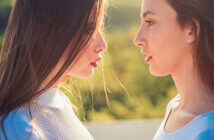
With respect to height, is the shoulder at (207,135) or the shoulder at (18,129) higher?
the shoulder at (18,129)

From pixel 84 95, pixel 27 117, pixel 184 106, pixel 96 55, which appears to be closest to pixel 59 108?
pixel 27 117

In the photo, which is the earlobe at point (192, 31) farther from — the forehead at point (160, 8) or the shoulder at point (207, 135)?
the shoulder at point (207, 135)

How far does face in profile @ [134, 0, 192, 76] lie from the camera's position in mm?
1842

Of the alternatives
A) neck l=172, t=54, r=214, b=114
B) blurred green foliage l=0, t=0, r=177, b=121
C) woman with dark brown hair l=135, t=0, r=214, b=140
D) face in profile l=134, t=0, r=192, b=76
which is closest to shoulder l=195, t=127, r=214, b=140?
woman with dark brown hair l=135, t=0, r=214, b=140

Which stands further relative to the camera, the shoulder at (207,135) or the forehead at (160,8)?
the forehead at (160,8)

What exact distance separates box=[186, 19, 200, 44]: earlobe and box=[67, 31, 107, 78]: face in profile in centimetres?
46

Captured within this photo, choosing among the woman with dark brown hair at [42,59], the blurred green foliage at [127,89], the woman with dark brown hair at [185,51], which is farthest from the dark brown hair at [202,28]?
the blurred green foliage at [127,89]

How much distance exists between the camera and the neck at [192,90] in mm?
1802

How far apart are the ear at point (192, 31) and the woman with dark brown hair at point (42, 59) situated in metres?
0.46

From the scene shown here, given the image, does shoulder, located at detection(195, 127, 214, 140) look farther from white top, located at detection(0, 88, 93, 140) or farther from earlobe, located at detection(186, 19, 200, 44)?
white top, located at detection(0, 88, 93, 140)

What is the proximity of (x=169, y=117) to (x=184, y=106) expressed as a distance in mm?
214

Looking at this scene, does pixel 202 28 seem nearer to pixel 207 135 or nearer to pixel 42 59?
pixel 207 135

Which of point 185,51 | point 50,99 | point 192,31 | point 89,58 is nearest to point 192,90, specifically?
point 185,51

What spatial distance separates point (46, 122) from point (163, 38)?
75 centimetres
